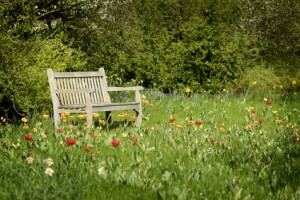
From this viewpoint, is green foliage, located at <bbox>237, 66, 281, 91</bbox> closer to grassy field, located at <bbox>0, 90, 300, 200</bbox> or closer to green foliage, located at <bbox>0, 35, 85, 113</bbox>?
green foliage, located at <bbox>0, 35, 85, 113</bbox>

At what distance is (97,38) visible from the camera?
43.1 ft

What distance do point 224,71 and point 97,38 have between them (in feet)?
12.3

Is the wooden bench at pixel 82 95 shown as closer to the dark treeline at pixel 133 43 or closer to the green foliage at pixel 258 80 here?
the dark treeline at pixel 133 43

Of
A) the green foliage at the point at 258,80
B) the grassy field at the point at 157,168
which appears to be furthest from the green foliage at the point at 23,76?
the green foliage at the point at 258,80

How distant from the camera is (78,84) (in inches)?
322

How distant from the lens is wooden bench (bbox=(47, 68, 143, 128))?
282 inches

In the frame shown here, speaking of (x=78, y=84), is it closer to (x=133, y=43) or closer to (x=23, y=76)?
(x=23, y=76)

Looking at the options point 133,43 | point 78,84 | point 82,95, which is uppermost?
point 133,43

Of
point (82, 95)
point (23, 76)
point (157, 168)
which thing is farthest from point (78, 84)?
point (157, 168)

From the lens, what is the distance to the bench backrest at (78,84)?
25.3 ft

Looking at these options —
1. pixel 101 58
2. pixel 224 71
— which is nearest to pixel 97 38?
pixel 101 58

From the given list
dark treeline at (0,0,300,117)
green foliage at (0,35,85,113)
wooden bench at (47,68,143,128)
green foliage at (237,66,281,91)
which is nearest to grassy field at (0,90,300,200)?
wooden bench at (47,68,143,128)

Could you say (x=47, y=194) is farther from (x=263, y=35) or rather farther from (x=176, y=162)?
(x=263, y=35)

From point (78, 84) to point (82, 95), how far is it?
0.21 metres
